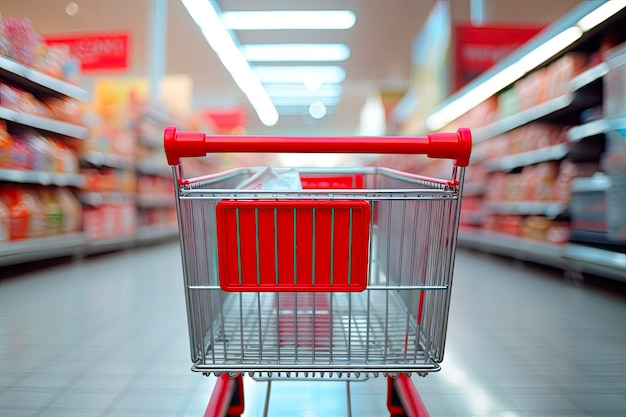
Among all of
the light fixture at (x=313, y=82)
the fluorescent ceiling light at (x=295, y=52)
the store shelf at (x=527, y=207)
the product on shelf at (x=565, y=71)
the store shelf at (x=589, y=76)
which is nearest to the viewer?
the store shelf at (x=589, y=76)

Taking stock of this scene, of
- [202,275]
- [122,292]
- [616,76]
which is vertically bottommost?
[122,292]

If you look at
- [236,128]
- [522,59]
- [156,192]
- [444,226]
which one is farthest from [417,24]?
[444,226]

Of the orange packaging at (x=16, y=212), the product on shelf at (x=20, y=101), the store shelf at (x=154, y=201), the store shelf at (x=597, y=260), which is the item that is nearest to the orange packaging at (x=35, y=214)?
the orange packaging at (x=16, y=212)

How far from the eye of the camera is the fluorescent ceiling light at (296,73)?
11.3 metres

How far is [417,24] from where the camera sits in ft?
31.3

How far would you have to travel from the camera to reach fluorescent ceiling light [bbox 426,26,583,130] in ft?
11.0

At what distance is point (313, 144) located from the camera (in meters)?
0.79

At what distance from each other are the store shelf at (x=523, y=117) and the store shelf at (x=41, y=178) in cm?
459

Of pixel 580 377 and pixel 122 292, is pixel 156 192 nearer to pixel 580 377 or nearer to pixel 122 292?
pixel 122 292

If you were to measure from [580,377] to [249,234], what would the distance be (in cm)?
138

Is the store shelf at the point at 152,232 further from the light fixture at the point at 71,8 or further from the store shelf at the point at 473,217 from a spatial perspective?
the light fixture at the point at 71,8

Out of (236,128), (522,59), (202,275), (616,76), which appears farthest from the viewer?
(236,128)

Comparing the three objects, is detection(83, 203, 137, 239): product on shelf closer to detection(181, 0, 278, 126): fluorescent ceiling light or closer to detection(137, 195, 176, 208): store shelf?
detection(137, 195, 176, 208): store shelf

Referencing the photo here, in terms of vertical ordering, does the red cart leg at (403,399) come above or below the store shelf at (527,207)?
below
